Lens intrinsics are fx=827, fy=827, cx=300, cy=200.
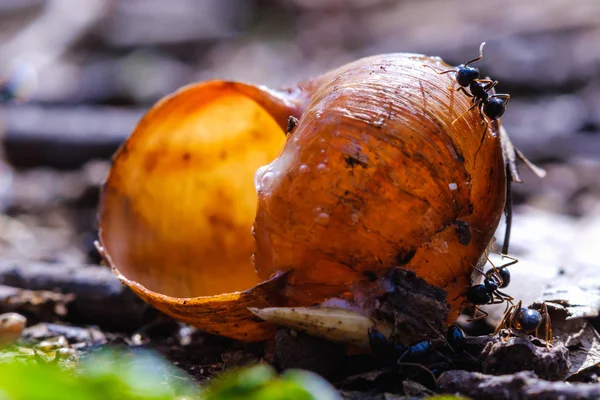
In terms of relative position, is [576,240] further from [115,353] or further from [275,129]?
[115,353]

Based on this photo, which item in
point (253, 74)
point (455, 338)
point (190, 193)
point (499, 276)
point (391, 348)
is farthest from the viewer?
point (253, 74)

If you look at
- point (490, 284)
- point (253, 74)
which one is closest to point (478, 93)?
point (490, 284)

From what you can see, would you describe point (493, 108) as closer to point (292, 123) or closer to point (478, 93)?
point (478, 93)

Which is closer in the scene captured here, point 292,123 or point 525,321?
point 525,321

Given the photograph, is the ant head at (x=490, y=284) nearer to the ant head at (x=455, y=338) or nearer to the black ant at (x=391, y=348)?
the ant head at (x=455, y=338)

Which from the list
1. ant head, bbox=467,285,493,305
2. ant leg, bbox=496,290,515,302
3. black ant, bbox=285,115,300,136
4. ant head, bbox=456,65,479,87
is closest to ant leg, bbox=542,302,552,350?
ant leg, bbox=496,290,515,302

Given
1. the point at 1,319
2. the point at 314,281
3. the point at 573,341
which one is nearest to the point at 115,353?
the point at 1,319
